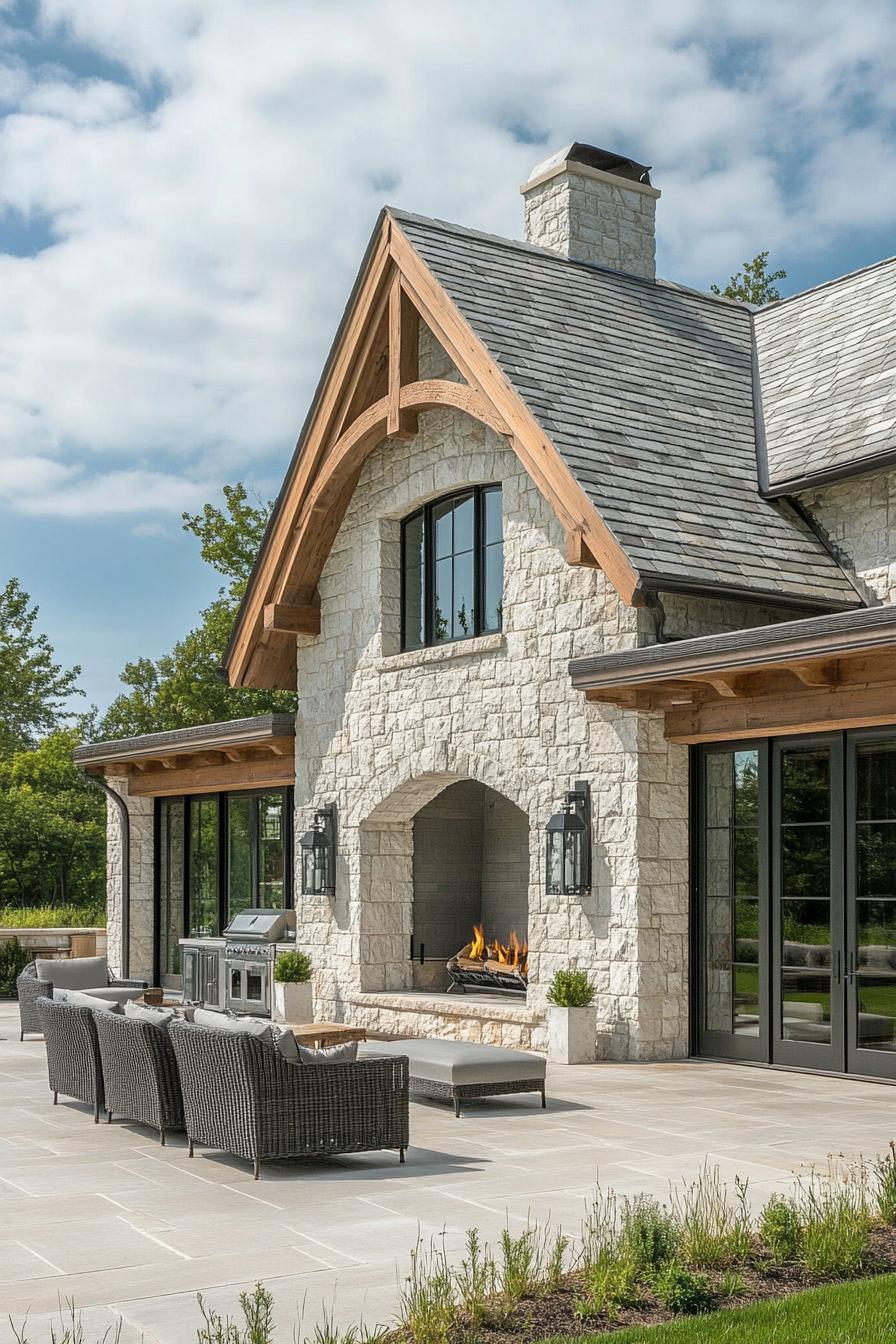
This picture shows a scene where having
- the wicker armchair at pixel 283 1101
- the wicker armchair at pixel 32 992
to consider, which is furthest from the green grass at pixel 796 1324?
the wicker armchair at pixel 32 992

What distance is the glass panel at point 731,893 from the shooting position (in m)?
12.2

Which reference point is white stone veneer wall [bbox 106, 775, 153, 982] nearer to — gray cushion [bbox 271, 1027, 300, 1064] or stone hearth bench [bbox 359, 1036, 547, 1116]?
stone hearth bench [bbox 359, 1036, 547, 1116]

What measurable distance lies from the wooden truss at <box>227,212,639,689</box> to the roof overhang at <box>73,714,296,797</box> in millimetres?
882

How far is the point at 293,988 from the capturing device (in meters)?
16.3

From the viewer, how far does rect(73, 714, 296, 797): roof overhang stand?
17359 millimetres

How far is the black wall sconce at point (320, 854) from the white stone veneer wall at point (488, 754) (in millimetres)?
108

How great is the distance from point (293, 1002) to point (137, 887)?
562 centimetres

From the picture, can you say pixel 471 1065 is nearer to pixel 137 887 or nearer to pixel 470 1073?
pixel 470 1073

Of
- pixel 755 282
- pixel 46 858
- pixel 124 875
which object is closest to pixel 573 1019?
pixel 124 875

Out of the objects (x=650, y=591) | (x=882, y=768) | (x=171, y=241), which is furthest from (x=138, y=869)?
(x=882, y=768)

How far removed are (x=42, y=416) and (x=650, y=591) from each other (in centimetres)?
3378

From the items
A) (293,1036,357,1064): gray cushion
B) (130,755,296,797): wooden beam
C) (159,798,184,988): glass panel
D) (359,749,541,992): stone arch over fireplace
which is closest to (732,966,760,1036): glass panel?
(359,749,541,992): stone arch over fireplace

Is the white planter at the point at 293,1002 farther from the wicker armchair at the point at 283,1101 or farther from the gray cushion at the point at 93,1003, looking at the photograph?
the wicker armchair at the point at 283,1101

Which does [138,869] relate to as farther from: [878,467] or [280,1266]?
[280,1266]
